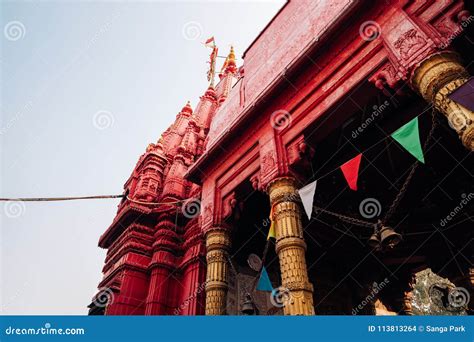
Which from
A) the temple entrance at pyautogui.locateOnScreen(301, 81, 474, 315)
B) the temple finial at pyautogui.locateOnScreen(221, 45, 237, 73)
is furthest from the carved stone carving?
the temple finial at pyautogui.locateOnScreen(221, 45, 237, 73)

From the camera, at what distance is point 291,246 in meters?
5.26

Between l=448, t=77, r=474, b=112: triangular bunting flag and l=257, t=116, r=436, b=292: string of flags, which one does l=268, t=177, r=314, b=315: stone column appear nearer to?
l=257, t=116, r=436, b=292: string of flags

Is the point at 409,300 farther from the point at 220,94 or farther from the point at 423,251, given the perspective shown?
the point at 220,94

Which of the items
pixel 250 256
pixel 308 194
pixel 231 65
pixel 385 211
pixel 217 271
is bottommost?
pixel 217 271

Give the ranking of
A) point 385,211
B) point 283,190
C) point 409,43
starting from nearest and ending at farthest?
point 409,43 → point 283,190 → point 385,211

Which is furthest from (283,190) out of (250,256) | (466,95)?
(250,256)

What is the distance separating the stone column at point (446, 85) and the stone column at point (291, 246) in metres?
2.52

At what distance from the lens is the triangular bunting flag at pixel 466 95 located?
3730mm

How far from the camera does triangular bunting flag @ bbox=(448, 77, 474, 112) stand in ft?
12.2

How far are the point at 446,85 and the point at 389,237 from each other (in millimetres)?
2267

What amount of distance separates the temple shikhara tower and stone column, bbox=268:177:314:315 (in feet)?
0.06

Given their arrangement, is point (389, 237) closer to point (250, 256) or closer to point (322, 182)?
point (322, 182)

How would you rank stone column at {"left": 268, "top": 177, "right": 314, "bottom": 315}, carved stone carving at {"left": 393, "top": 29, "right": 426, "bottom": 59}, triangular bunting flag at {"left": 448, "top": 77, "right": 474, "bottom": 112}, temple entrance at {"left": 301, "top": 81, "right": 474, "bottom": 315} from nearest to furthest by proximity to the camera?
triangular bunting flag at {"left": 448, "top": 77, "right": 474, "bottom": 112} < carved stone carving at {"left": 393, "top": 29, "right": 426, "bottom": 59} < stone column at {"left": 268, "top": 177, "right": 314, "bottom": 315} < temple entrance at {"left": 301, "top": 81, "right": 474, "bottom": 315}

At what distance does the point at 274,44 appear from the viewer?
8.21 m
